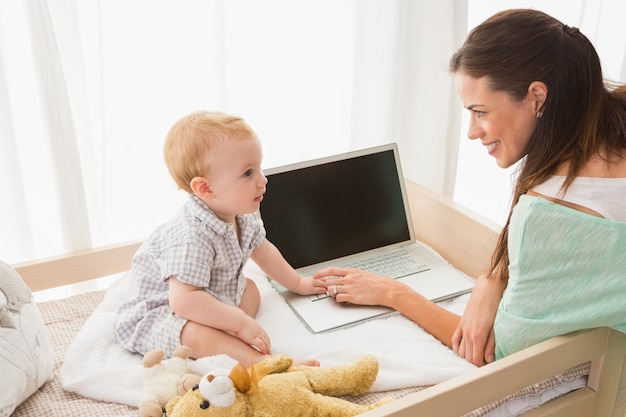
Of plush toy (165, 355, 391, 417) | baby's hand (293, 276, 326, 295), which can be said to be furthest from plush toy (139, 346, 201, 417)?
baby's hand (293, 276, 326, 295)

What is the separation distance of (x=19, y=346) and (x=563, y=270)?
0.95 m

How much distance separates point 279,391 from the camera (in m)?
0.98

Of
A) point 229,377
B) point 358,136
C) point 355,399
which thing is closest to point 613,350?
point 355,399

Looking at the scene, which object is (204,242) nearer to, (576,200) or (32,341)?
(32,341)

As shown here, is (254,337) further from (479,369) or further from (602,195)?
(602,195)

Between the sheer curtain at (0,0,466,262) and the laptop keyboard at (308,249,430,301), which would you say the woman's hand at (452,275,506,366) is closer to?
the laptop keyboard at (308,249,430,301)

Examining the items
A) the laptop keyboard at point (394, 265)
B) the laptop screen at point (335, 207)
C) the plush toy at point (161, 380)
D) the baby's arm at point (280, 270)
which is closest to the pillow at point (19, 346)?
the plush toy at point (161, 380)

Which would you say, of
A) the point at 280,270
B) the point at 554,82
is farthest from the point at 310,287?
the point at 554,82

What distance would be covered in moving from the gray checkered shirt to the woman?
54 cm

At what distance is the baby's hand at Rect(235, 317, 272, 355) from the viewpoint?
3.87 ft

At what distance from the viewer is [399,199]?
1.66 metres

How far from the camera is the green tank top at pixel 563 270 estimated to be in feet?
3.37

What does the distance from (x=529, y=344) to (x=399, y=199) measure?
65 cm

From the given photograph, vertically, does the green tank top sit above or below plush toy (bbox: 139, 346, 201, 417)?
above
